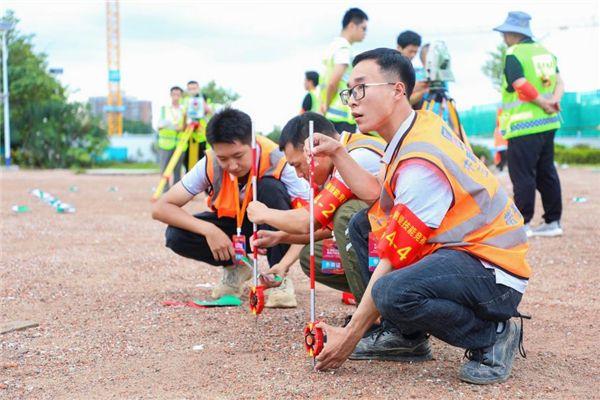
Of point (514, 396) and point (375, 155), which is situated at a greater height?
point (375, 155)

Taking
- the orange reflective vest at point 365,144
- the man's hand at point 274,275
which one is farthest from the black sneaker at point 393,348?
the man's hand at point 274,275

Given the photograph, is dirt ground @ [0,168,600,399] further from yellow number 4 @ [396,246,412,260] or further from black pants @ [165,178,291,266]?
yellow number 4 @ [396,246,412,260]

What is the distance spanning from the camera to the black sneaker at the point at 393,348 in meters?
3.77

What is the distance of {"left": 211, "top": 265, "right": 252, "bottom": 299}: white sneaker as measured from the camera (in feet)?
17.2

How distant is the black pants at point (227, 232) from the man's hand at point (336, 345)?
1600mm

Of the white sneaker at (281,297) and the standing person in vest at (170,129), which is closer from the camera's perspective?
the white sneaker at (281,297)

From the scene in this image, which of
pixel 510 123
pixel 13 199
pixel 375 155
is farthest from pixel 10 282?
pixel 13 199

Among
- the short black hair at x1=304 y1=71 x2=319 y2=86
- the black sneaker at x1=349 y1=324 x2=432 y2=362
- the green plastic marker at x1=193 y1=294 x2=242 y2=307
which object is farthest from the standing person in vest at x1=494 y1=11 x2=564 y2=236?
the short black hair at x1=304 y1=71 x2=319 y2=86

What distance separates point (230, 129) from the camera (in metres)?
4.67

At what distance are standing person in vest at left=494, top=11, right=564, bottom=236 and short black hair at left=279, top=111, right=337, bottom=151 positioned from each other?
3.86m

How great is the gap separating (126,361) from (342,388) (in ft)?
3.58

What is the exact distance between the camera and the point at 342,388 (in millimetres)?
3352

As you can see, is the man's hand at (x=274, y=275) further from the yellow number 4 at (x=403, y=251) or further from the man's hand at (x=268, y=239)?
the yellow number 4 at (x=403, y=251)

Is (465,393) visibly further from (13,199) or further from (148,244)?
(13,199)
